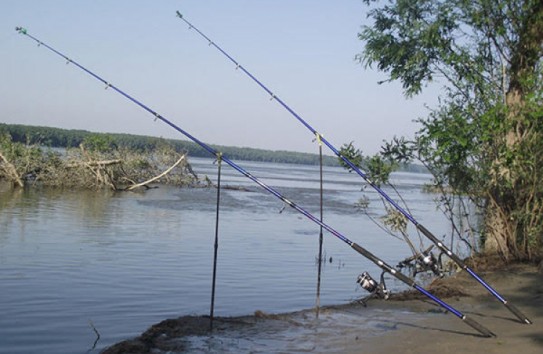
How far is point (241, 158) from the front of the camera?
635ft

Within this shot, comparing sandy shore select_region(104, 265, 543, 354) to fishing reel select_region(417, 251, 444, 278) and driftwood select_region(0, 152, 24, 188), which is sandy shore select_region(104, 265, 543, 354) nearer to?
fishing reel select_region(417, 251, 444, 278)

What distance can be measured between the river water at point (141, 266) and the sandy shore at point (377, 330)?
1161 millimetres

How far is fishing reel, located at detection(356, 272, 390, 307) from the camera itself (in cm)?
1038

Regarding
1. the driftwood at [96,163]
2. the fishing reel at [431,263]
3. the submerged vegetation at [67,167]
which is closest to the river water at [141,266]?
Answer: the fishing reel at [431,263]

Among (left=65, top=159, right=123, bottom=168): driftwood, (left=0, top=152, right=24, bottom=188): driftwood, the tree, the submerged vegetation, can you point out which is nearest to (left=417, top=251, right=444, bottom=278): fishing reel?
the tree

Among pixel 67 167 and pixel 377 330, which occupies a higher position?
pixel 67 167

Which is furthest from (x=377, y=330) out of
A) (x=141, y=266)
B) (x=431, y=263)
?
(x=141, y=266)

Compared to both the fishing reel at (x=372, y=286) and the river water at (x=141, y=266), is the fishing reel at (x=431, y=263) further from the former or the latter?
the fishing reel at (x=372, y=286)

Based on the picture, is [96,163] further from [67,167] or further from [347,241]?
[347,241]

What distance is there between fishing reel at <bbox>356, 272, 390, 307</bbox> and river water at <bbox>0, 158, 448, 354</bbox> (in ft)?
4.00

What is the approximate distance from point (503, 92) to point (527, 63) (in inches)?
27.7

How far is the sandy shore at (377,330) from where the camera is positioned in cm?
786

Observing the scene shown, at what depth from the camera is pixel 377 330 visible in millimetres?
8992

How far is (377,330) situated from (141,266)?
7.49 metres
